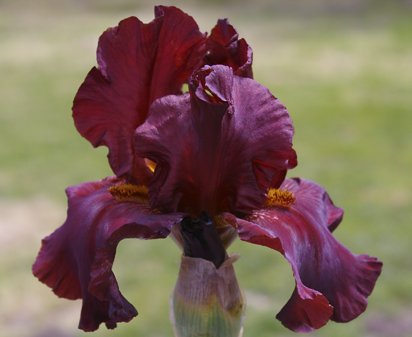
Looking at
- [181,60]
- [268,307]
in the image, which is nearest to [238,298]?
[181,60]

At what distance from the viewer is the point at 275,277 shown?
3.81 metres

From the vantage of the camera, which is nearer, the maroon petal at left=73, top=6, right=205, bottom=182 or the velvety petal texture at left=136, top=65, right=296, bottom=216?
the velvety petal texture at left=136, top=65, right=296, bottom=216

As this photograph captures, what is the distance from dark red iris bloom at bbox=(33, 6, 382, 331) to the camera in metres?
0.92

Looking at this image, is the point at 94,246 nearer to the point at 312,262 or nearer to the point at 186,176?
the point at 186,176

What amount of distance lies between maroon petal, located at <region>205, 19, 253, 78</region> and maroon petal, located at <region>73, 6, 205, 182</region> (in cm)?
2

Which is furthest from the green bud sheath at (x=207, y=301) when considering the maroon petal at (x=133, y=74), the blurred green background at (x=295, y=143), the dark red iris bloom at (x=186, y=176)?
the blurred green background at (x=295, y=143)

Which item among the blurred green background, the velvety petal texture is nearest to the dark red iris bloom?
the velvety petal texture

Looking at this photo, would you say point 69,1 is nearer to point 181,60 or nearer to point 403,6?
point 403,6

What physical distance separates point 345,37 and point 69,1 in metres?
5.38

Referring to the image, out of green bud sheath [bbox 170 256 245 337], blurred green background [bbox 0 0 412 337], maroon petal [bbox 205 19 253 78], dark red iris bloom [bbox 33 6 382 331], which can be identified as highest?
maroon petal [bbox 205 19 253 78]

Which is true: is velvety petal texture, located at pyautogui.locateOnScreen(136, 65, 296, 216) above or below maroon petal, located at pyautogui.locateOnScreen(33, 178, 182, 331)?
above

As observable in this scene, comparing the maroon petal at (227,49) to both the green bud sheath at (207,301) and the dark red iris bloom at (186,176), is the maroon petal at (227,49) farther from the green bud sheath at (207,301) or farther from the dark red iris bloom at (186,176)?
the green bud sheath at (207,301)

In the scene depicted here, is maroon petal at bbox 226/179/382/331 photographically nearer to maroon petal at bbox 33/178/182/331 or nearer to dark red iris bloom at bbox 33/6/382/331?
dark red iris bloom at bbox 33/6/382/331

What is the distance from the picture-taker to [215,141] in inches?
36.9
